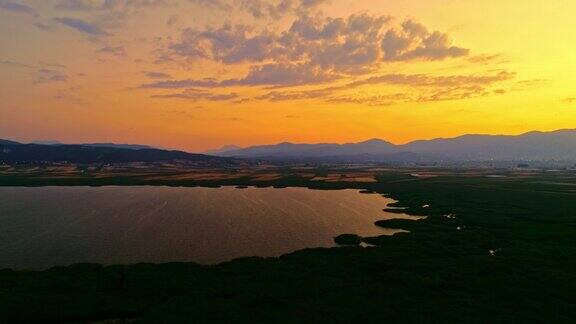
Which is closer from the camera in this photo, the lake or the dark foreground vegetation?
the dark foreground vegetation

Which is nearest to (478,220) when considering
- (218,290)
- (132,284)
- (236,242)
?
(236,242)

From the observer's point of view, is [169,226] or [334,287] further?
[169,226]

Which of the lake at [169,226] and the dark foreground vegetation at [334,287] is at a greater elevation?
the lake at [169,226]

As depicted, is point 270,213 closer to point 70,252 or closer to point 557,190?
point 70,252

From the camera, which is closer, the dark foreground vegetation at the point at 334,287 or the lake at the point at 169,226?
the dark foreground vegetation at the point at 334,287

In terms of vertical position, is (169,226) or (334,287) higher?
(169,226)
